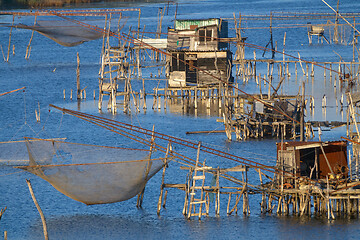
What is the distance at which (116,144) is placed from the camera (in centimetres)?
3425

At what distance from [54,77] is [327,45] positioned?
2856 cm

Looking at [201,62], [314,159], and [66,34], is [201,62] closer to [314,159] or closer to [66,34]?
[66,34]

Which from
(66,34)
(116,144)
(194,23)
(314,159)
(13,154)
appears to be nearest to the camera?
(314,159)

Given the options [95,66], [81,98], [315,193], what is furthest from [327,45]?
[315,193]

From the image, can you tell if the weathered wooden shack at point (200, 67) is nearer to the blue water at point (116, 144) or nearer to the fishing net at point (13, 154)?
the blue water at point (116, 144)

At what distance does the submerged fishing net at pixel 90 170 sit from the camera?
21922 mm

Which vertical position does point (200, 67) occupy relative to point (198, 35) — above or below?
below

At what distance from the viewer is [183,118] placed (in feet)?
131

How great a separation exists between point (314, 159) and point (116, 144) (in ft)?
39.9

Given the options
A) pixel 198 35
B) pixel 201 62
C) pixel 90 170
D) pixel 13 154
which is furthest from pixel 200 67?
pixel 90 170

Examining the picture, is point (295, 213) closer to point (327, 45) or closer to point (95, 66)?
point (95, 66)

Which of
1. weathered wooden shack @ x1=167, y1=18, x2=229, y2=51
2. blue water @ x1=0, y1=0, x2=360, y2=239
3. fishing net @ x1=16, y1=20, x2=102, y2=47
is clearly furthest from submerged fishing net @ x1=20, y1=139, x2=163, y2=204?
weathered wooden shack @ x1=167, y1=18, x2=229, y2=51

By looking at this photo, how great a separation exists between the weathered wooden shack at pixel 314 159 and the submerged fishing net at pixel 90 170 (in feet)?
12.7

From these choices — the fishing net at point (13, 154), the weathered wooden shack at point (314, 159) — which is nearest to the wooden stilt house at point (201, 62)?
the fishing net at point (13, 154)
